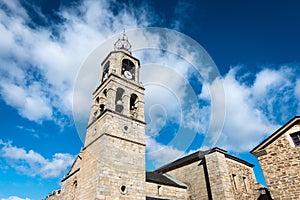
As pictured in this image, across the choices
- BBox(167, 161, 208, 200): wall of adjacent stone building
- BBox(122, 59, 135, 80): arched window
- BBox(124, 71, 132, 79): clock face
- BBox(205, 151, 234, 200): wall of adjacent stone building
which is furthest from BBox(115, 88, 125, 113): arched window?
BBox(167, 161, 208, 200): wall of adjacent stone building

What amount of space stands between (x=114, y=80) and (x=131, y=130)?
3.61 metres

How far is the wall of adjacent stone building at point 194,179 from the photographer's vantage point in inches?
533

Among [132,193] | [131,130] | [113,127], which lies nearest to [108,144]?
[113,127]

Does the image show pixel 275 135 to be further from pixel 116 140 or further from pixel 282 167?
pixel 116 140

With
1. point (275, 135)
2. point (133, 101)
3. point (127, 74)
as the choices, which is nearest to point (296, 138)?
point (275, 135)

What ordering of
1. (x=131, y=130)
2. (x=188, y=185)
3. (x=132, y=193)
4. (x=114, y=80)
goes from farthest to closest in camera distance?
(x=188, y=185)
(x=114, y=80)
(x=131, y=130)
(x=132, y=193)

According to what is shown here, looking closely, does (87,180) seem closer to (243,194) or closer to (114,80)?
(114,80)

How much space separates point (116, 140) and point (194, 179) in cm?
717

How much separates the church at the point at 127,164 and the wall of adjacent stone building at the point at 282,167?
2.65 meters

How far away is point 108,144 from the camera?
10367 millimetres

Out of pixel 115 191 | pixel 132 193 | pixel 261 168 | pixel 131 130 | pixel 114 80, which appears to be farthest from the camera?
pixel 114 80

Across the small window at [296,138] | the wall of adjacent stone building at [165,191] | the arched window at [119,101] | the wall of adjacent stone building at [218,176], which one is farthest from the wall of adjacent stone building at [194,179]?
the arched window at [119,101]

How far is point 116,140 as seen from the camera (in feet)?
35.8

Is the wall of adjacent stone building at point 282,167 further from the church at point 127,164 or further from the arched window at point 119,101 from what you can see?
the arched window at point 119,101
